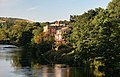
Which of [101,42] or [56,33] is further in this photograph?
[56,33]

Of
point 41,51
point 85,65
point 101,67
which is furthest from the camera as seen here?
point 41,51

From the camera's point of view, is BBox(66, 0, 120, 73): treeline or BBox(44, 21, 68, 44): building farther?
BBox(44, 21, 68, 44): building

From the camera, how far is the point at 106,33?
68.2 metres

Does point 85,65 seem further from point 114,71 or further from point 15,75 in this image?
point 15,75

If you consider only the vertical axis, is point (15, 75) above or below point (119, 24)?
below

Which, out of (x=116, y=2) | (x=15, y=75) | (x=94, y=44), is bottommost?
(x=15, y=75)

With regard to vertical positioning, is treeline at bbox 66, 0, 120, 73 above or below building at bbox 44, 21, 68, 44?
below

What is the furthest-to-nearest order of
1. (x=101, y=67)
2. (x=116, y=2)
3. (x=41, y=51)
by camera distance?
(x=41, y=51) → (x=116, y=2) → (x=101, y=67)

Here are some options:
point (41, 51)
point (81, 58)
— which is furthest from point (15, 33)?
point (81, 58)

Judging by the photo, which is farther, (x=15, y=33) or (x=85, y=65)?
(x=15, y=33)

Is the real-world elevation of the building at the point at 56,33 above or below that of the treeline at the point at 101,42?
above

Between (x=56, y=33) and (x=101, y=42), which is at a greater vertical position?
(x=56, y=33)

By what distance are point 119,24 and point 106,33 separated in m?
3.43

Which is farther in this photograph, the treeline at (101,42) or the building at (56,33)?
the building at (56,33)
